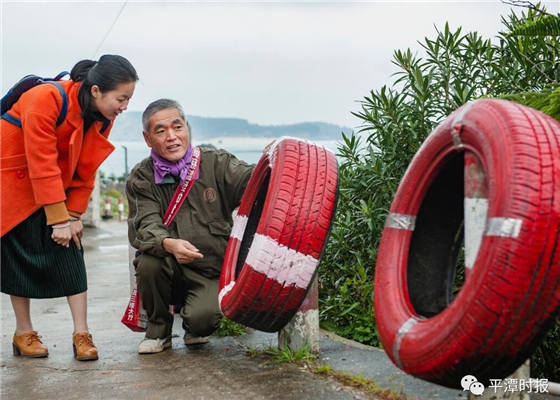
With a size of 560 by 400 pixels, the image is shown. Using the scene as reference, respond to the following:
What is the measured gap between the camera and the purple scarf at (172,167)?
433 cm

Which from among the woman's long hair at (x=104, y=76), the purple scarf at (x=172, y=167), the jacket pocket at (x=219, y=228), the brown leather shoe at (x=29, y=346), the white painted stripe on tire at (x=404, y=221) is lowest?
the brown leather shoe at (x=29, y=346)

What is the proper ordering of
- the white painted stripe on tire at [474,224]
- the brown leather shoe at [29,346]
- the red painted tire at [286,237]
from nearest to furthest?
the white painted stripe on tire at [474,224]
the red painted tire at [286,237]
the brown leather shoe at [29,346]

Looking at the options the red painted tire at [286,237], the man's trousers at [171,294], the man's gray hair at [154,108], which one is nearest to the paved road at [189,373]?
the man's trousers at [171,294]

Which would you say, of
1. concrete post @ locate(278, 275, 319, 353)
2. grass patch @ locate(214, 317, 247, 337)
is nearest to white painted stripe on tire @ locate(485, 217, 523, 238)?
concrete post @ locate(278, 275, 319, 353)

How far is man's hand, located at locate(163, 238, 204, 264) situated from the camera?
158 inches

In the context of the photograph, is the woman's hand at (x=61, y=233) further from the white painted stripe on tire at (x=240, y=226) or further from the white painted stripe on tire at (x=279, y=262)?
the white painted stripe on tire at (x=279, y=262)

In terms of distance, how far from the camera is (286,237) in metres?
3.34

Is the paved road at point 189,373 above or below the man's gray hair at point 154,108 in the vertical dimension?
below

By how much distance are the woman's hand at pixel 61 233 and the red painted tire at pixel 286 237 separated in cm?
112

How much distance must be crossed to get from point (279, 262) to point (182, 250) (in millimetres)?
812

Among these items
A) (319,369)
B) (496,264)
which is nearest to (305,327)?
(319,369)

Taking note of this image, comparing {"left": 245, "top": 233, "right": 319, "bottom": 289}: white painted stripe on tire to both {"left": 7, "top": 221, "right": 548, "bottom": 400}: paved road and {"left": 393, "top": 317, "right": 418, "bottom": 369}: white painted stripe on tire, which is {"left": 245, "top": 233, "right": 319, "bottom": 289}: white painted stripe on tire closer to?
{"left": 7, "top": 221, "right": 548, "bottom": 400}: paved road

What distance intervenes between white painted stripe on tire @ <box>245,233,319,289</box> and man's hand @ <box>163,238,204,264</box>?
64cm

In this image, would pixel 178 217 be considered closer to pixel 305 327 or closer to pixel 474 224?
pixel 305 327
